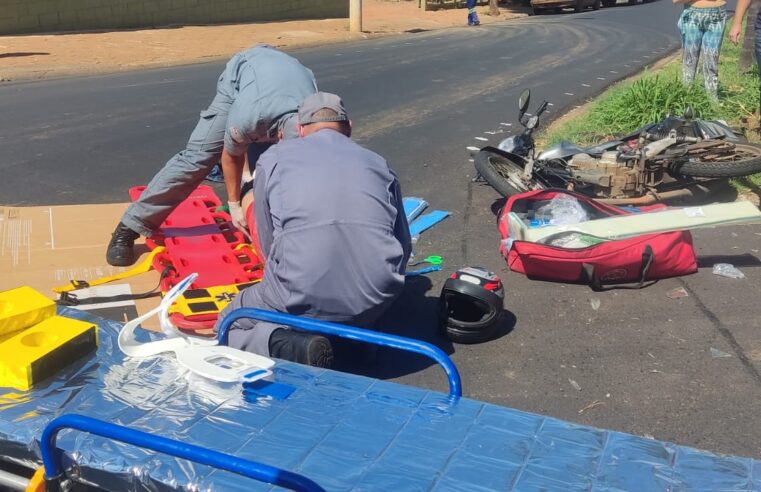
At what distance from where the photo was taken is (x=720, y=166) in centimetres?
638

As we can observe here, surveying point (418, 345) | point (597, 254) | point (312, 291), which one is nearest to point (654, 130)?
point (597, 254)

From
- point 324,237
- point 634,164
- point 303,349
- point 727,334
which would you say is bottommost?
point 727,334

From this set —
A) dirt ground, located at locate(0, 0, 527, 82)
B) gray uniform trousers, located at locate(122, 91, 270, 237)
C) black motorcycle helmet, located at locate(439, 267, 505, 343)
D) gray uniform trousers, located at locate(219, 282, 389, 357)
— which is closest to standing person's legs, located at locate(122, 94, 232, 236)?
gray uniform trousers, located at locate(122, 91, 270, 237)

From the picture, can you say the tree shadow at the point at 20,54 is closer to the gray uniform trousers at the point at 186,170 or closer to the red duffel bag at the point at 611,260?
the gray uniform trousers at the point at 186,170

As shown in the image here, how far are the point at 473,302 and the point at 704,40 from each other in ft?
19.2

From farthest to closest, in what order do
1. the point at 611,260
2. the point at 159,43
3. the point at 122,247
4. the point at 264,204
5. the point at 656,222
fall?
the point at 159,43, the point at 122,247, the point at 656,222, the point at 611,260, the point at 264,204

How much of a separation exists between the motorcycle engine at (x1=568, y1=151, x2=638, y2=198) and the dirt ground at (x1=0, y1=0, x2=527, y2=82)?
34.9ft

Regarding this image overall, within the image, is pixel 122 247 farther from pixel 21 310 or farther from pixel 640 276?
pixel 640 276

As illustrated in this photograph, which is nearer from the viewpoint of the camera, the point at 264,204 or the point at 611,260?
the point at 264,204

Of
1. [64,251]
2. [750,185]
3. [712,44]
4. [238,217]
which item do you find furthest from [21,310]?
[712,44]

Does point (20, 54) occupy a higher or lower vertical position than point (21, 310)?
lower

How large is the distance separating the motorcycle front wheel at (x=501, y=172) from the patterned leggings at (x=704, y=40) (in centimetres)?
347

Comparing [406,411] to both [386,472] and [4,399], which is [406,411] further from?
[4,399]

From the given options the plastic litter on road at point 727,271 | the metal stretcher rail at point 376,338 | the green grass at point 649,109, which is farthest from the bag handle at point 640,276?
the green grass at point 649,109
